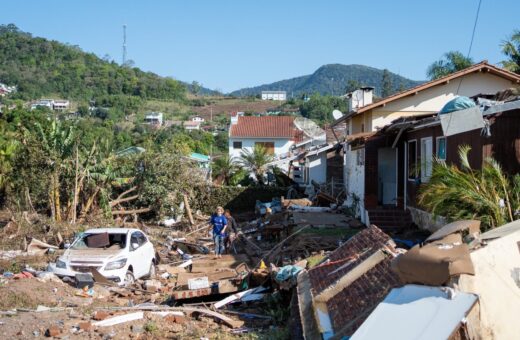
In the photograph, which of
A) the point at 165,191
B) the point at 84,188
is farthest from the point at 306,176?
the point at 84,188

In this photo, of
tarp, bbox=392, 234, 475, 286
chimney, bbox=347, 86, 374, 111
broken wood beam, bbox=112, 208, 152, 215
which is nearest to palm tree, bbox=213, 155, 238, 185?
broken wood beam, bbox=112, 208, 152, 215

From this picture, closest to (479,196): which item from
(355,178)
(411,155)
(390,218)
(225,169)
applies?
(411,155)

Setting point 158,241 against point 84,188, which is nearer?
point 158,241

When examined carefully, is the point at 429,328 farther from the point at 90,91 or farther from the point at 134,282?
the point at 90,91

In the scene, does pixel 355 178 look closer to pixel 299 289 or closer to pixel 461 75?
pixel 461 75

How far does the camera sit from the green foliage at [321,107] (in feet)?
375

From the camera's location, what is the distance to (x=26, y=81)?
403 ft

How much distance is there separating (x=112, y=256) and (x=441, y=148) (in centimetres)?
966

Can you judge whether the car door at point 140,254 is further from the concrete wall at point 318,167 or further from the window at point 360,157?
the concrete wall at point 318,167

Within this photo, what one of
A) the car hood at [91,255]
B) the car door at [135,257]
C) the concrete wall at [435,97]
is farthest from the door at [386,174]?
the car hood at [91,255]

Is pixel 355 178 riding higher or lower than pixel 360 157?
lower

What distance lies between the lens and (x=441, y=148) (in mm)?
17625

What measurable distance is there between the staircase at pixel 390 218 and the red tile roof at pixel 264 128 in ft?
131

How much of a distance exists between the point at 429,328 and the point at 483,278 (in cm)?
99
